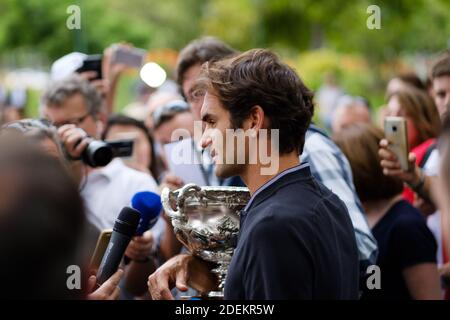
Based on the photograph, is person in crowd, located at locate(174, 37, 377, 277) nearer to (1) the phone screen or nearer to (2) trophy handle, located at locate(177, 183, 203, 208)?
(2) trophy handle, located at locate(177, 183, 203, 208)

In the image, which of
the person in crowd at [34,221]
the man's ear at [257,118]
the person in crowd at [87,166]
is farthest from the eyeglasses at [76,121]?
the person in crowd at [34,221]

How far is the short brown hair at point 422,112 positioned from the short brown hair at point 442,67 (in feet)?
1.45

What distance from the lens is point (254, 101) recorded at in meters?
2.44

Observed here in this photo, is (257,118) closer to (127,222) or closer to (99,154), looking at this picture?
(127,222)

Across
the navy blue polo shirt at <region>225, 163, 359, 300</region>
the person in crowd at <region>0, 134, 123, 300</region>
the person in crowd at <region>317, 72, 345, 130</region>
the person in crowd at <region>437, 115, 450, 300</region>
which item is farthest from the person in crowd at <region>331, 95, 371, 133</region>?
the person in crowd at <region>317, 72, 345, 130</region>

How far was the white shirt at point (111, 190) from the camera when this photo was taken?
3.88 m

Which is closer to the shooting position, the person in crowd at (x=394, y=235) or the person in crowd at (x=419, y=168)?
the person in crowd at (x=394, y=235)

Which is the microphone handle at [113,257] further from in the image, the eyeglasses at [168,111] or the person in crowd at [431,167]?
the eyeglasses at [168,111]

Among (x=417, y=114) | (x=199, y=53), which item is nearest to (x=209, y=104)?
(x=199, y=53)

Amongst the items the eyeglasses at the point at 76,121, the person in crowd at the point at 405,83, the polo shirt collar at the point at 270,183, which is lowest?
the polo shirt collar at the point at 270,183

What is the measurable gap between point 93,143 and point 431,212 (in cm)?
199

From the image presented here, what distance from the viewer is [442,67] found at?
435 centimetres

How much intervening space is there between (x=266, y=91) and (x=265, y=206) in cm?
44
